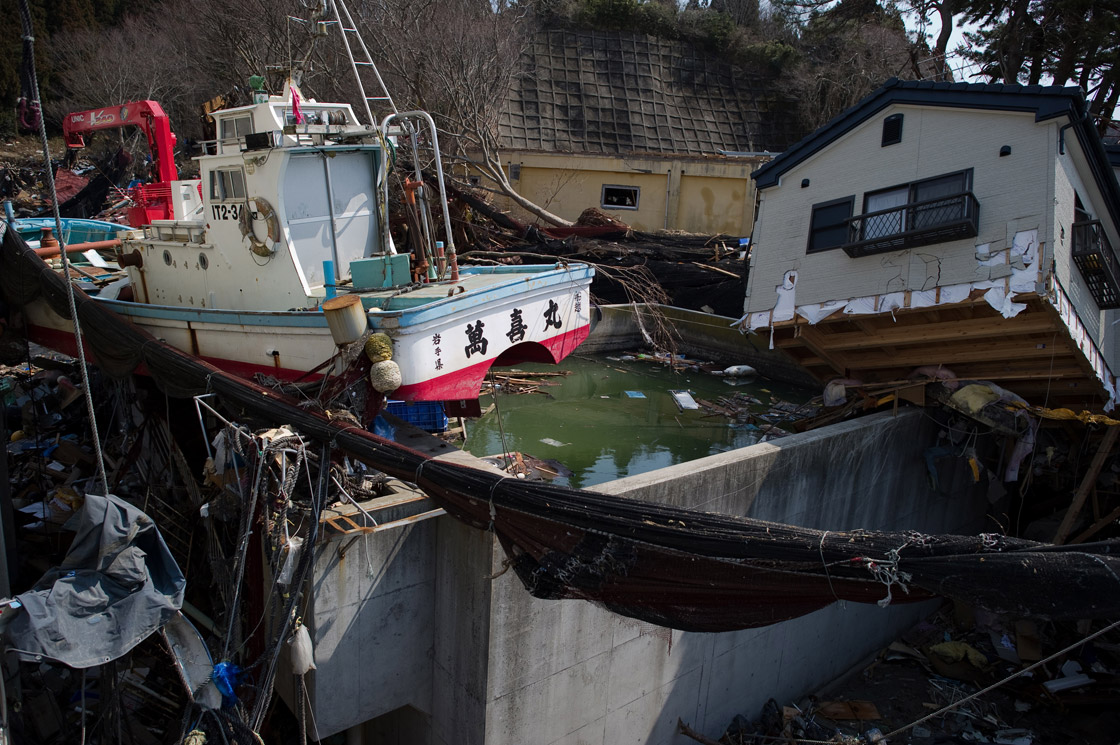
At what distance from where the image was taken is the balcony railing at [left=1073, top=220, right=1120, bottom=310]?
28.5 ft

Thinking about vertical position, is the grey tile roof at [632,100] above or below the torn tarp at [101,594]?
above

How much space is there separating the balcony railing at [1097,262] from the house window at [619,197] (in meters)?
17.3

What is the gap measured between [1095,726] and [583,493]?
853cm

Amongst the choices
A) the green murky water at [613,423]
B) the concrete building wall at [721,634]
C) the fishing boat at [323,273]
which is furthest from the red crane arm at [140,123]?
the concrete building wall at [721,634]

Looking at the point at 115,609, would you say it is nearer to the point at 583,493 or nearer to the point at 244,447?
the point at 244,447

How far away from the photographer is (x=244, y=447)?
6.17 m

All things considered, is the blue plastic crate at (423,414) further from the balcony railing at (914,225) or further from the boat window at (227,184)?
the balcony railing at (914,225)

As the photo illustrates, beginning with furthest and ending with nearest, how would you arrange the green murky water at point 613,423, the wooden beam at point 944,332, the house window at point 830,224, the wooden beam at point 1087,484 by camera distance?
1. the green murky water at point 613,423
2. the wooden beam at point 1087,484
3. the house window at point 830,224
4. the wooden beam at point 944,332

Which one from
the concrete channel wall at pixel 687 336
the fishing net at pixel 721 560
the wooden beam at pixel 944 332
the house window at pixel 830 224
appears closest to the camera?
the fishing net at pixel 721 560

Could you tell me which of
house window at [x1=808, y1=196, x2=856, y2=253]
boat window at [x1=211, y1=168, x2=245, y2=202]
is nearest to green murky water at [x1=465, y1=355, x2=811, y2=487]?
house window at [x1=808, y1=196, x2=856, y2=253]

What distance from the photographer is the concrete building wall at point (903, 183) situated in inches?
322

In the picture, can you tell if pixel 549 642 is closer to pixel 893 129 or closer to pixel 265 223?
pixel 265 223

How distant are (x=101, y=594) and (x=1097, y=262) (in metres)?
10.5

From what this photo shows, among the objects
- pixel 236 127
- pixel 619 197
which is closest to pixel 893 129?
pixel 236 127
